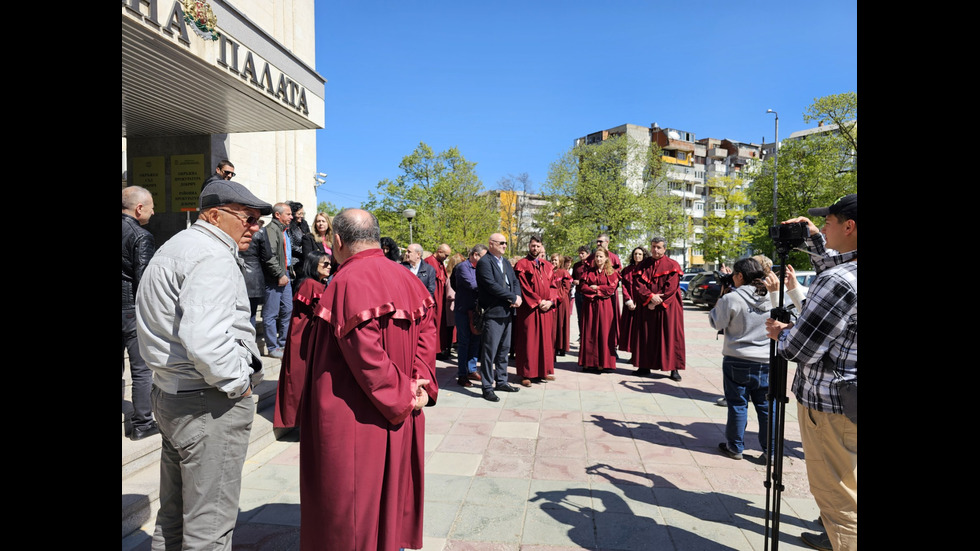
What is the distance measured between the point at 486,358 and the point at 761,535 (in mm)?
4089

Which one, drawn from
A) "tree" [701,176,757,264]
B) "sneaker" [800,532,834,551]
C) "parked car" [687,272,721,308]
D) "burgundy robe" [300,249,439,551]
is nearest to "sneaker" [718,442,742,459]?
"sneaker" [800,532,834,551]

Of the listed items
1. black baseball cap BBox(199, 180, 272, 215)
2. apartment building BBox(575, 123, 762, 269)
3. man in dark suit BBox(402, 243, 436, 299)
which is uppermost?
apartment building BBox(575, 123, 762, 269)

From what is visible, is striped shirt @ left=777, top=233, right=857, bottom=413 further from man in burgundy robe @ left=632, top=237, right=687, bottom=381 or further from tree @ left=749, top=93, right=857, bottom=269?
tree @ left=749, top=93, right=857, bottom=269

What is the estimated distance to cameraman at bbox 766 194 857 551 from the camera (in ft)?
8.38

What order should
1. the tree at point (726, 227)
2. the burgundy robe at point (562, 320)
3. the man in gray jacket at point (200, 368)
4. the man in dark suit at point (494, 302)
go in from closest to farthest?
1. the man in gray jacket at point (200, 368)
2. the man in dark suit at point (494, 302)
3. the burgundy robe at point (562, 320)
4. the tree at point (726, 227)

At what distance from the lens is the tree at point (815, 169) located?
30047 mm

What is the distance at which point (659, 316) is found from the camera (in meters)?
8.19

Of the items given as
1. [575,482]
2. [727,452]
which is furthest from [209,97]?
[727,452]

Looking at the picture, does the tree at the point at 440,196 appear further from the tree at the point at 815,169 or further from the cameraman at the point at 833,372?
the cameraman at the point at 833,372

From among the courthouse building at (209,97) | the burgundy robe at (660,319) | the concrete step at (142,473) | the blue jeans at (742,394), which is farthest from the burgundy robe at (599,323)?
the courthouse building at (209,97)

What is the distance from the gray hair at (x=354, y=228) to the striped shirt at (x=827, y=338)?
7.64 feet

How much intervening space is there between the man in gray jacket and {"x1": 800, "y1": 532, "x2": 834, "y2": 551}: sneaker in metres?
3.46

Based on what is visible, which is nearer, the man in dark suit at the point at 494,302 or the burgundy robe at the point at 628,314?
the man in dark suit at the point at 494,302
